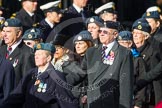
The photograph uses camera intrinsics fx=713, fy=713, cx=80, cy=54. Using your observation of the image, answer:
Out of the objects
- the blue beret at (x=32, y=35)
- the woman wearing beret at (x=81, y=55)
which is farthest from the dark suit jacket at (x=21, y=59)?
the woman wearing beret at (x=81, y=55)

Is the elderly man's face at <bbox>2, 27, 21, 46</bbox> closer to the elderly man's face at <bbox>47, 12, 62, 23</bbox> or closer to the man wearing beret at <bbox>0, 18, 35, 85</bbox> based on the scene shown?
the man wearing beret at <bbox>0, 18, 35, 85</bbox>

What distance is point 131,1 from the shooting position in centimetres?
1582

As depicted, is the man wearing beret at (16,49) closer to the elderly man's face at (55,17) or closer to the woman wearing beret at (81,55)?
the woman wearing beret at (81,55)

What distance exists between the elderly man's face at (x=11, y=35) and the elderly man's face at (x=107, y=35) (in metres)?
1.48

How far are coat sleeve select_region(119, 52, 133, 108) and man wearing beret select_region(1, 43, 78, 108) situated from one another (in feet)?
2.83

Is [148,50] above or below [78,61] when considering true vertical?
below

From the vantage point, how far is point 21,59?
10.5 m

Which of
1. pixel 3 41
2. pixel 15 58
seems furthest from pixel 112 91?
pixel 3 41

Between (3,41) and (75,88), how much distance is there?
6.39ft

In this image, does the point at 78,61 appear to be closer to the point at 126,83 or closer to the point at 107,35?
the point at 107,35

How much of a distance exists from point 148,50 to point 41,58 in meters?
2.64

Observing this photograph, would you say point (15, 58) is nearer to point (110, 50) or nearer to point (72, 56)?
point (72, 56)

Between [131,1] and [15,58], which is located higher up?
[15,58]

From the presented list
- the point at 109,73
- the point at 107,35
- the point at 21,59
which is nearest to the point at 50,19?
the point at 21,59
